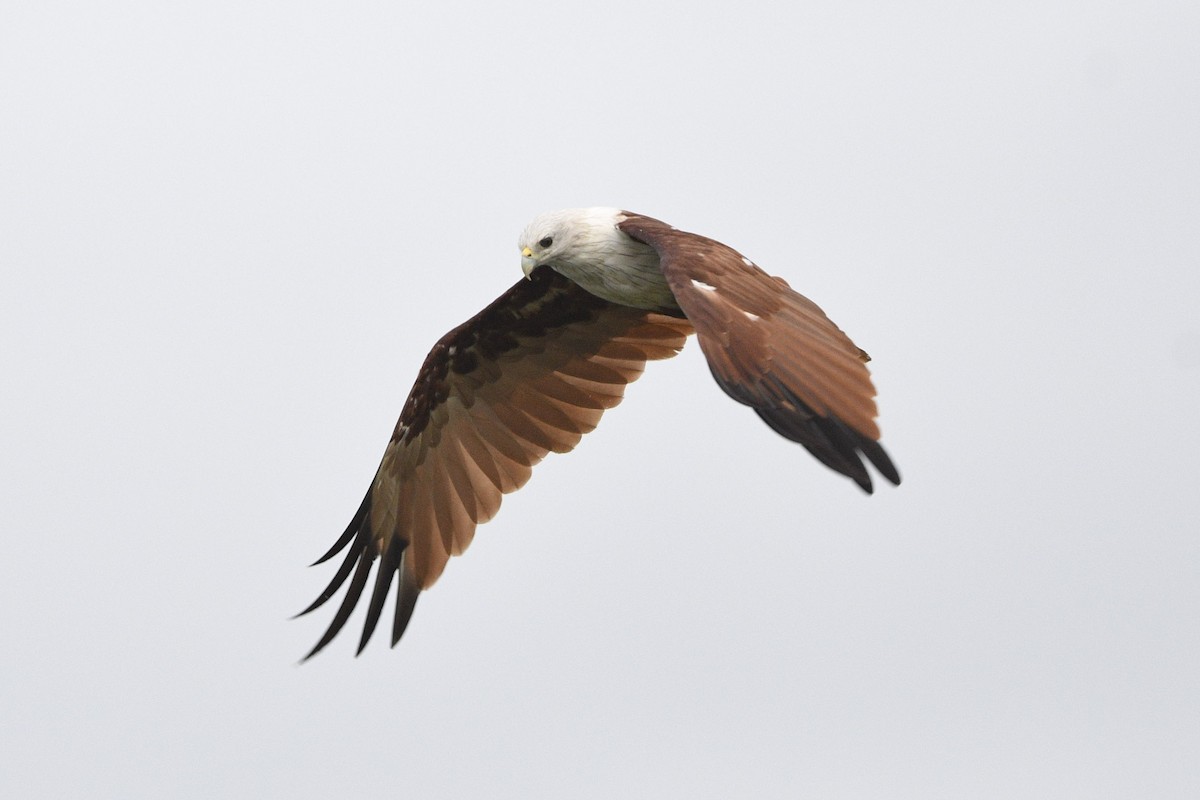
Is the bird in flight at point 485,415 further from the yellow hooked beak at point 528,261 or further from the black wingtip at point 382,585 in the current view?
the yellow hooked beak at point 528,261

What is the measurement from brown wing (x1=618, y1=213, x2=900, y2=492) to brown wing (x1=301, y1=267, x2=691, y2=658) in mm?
2945

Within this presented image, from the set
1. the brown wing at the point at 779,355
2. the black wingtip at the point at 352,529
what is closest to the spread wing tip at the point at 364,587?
the black wingtip at the point at 352,529

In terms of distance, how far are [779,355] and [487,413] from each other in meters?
4.72

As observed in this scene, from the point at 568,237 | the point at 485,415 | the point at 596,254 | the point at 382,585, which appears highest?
the point at 568,237

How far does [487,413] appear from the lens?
1497cm

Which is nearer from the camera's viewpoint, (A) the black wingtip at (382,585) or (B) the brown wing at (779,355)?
(B) the brown wing at (779,355)

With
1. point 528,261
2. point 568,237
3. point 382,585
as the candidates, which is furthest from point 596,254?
point 382,585

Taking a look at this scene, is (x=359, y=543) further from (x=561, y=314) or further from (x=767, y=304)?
(x=767, y=304)

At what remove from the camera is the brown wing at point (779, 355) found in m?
9.98

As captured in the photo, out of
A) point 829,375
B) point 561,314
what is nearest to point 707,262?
point 829,375

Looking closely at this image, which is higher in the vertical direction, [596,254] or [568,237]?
[568,237]

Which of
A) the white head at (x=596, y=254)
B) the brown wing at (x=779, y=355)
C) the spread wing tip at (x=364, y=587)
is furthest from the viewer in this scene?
the spread wing tip at (x=364, y=587)

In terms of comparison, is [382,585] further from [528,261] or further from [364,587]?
[528,261]

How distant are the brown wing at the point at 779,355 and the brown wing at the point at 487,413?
9.66ft
